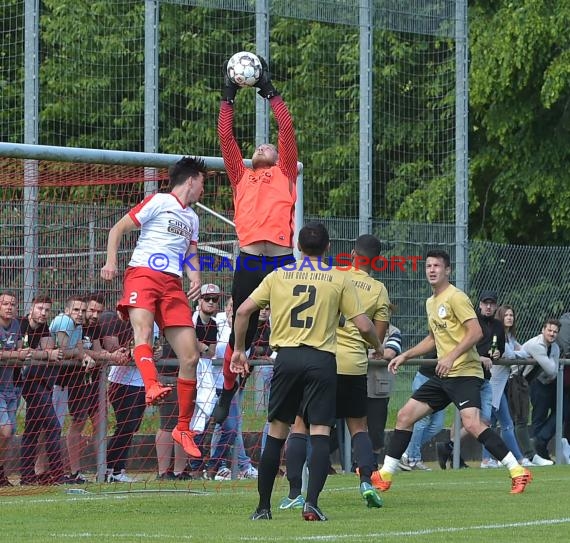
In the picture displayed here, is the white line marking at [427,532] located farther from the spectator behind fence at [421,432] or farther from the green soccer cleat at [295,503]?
the spectator behind fence at [421,432]

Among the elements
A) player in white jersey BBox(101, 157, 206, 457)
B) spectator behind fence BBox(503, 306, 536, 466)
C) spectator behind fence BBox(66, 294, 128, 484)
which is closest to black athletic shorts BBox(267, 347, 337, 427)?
player in white jersey BBox(101, 157, 206, 457)

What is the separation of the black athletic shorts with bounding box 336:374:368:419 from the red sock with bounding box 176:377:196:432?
118 cm

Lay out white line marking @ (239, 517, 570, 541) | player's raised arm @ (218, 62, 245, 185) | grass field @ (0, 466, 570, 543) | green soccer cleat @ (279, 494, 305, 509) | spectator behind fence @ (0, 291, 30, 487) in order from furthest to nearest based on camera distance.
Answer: spectator behind fence @ (0, 291, 30, 487)
player's raised arm @ (218, 62, 245, 185)
green soccer cleat @ (279, 494, 305, 509)
grass field @ (0, 466, 570, 543)
white line marking @ (239, 517, 570, 541)

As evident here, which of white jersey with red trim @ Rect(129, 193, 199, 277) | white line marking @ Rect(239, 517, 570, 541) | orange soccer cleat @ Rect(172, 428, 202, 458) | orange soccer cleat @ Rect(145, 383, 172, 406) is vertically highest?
white jersey with red trim @ Rect(129, 193, 199, 277)

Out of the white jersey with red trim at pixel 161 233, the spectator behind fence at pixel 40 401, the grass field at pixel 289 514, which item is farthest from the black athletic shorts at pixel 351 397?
the spectator behind fence at pixel 40 401

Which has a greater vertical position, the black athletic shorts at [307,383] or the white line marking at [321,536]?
the black athletic shorts at [307,383]

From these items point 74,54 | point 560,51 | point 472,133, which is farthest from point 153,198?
point 472,133

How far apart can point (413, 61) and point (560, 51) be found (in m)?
4.92

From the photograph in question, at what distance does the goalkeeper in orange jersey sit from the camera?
11430 millimetres

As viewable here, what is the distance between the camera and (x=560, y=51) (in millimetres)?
26453

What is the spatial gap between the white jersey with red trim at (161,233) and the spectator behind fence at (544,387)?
755 cm

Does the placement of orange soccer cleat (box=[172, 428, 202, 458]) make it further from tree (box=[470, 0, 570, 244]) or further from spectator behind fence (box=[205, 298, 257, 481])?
tree (box=[470, 0, 570, 244])

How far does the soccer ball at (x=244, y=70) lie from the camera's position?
1134 centimetres

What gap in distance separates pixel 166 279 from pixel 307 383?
6.11 ft
